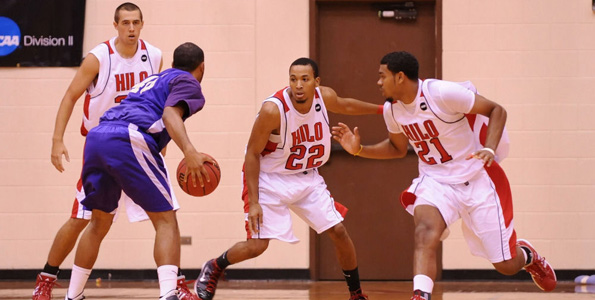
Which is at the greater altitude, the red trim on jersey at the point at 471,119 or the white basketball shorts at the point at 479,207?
the red trim on jersey at the point at 471,119

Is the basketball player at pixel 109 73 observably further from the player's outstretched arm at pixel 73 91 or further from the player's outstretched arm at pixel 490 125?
the player's outstretched arm at pixel 490 125

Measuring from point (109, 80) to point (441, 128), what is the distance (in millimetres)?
2284

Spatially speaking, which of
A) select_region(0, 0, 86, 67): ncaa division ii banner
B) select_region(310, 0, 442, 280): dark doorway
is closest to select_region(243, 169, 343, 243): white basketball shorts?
select_region(310, 0, 442, 280): dark doorway

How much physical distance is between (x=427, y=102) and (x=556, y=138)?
10.2ft

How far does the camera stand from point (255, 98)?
7863 mm

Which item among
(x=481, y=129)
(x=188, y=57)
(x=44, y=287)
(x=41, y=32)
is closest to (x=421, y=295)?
(x=481, y=129)

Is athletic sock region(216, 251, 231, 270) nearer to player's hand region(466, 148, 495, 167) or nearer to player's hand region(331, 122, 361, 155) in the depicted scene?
player's hand region(331, 122, 361, 155)

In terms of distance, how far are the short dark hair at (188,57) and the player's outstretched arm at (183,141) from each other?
1.65 feet

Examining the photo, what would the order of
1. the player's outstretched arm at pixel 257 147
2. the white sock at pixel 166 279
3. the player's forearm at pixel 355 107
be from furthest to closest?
the player's forearm at pixel 355 107 < the player's outstretched arm at pixel 257 147 < the white sock at pixel 166 279

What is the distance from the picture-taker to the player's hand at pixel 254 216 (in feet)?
17.5

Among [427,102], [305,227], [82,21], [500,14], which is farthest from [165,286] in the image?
[500,14]

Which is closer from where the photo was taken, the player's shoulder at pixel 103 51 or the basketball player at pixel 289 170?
the basketball player at pixel 289 170

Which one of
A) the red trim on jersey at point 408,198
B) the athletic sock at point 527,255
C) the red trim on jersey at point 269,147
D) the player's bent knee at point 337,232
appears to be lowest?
the athletic sock at point 527,255

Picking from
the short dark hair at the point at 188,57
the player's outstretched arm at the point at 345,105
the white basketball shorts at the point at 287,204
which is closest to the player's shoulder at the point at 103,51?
the short dark hair at the point at 188,57
